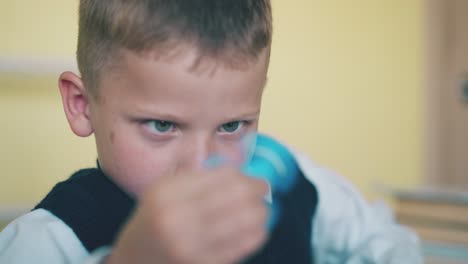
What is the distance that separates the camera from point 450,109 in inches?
73.8

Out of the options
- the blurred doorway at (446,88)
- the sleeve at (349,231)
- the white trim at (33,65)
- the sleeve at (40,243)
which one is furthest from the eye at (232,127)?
the blurred doorway at (446,88)

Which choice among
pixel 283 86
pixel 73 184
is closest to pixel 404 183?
pixel 283 86

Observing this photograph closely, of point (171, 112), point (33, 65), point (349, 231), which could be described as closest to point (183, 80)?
point (171, 112)

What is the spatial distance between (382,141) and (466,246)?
40cm

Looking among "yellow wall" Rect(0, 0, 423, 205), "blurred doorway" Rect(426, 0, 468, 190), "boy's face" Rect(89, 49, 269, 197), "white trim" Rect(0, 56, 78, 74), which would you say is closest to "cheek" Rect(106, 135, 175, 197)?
"boy's face" Rect(89, 49, 269, 197)

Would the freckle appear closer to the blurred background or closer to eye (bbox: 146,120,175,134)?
eye (bbox: 146,120,175,134)

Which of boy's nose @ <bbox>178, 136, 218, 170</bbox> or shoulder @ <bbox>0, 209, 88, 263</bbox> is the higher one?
boy's nose @ <bbox>178, 136, 218, 170</bbox>

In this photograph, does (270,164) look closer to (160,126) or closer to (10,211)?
(160,126)

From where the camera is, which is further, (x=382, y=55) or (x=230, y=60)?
(x=382, y=55)

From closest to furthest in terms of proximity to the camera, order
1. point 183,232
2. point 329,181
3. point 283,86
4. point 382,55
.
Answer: point 183,232, point 329,181, point 283,86, point 382,55

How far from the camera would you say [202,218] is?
298 mm

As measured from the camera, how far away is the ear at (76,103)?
1.96 ft

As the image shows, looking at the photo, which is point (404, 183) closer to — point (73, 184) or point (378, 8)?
point (378, 8)

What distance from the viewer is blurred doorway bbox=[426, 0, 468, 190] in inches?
71.9
